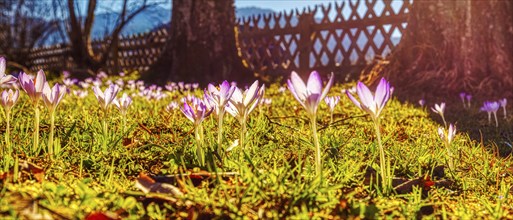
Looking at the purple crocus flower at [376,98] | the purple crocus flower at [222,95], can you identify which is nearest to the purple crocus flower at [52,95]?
the purple crocus flower at [222,95]

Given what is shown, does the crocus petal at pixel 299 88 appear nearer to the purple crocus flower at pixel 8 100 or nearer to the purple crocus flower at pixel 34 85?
the purple crocus flower at pixel 34 85

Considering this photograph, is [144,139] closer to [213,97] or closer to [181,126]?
[181,126]

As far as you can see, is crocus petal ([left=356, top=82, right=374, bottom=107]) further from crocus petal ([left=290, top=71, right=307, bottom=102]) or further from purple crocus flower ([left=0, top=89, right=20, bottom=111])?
purple crocus flower ([left=0, top=89, right=20, bottom=111])

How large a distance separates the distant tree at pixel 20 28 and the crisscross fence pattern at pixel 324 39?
9.20 metres

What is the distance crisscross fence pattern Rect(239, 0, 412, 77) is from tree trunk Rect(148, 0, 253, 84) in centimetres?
154

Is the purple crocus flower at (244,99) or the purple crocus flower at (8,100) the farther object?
the purple crocus flower at (8,100)

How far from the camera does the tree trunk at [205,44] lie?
9750 mm

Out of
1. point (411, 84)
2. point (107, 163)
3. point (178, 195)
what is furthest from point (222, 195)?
point (411, 84)

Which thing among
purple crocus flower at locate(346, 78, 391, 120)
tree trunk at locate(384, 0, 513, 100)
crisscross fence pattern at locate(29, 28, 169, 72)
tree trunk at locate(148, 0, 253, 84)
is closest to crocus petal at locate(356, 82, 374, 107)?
purple crocus flower at locate(346, 78, 391, 120)

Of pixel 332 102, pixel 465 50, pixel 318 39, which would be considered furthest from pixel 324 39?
pixel 332 102

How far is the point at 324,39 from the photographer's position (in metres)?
12.6

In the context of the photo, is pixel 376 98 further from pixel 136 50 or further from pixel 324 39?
pixel 136 50

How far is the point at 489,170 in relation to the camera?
100.0 inches

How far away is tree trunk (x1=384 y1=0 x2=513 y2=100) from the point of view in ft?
24.9
